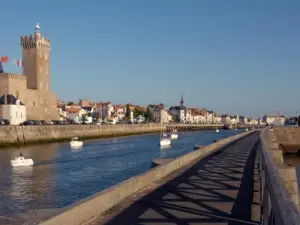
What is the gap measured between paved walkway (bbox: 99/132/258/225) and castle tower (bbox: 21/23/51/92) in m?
87.5

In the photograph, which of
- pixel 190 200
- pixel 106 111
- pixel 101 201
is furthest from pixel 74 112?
pixel 101 201

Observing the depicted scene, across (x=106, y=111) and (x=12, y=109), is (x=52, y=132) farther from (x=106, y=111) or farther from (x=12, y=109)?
(x=106, y=111)

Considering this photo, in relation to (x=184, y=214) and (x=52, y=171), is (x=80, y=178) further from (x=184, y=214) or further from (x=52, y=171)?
(x=184, y=214)

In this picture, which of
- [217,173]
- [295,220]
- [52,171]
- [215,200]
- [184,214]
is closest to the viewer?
[295,220]

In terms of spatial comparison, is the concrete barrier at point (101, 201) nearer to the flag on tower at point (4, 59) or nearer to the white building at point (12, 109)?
the flag on tower at point (4, 59)

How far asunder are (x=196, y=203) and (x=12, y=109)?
3051 inches

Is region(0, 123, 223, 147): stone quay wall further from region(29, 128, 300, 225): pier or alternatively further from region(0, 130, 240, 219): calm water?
region(29, 128, 300, 225): pier

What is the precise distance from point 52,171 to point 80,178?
516 centimetres

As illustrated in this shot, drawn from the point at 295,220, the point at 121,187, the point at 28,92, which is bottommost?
the point at 121,187

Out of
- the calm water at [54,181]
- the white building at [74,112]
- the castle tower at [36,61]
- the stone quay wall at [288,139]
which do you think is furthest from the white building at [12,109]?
the white building at [74,112]

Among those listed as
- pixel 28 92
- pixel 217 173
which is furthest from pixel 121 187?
pixel 28 92

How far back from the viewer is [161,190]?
40.7 ft

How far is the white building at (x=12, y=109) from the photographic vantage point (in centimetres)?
8156

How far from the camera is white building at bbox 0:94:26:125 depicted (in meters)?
81.6
